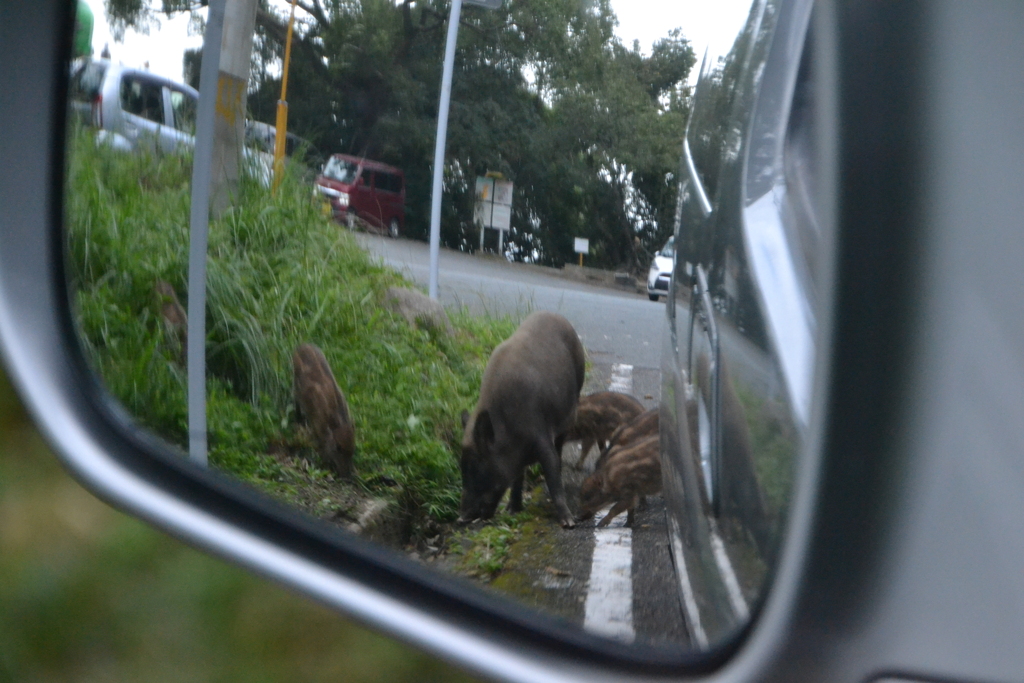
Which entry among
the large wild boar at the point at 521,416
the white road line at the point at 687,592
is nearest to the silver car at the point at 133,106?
the large wild boar at the point at 521,416

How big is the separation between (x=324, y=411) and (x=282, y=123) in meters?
0.49

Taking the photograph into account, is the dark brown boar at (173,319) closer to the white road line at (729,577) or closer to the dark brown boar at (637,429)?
the dark brown boar at (637,429)

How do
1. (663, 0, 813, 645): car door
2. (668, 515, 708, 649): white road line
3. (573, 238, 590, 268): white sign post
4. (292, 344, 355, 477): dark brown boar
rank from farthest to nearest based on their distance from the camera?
(292, 344, 355, 477): dark brown boar → (573, 238, 590, 268): white sign post → (668, 515, 708, 649): white road line → (663, 0, 813, 645): car door

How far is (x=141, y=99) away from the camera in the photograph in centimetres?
189

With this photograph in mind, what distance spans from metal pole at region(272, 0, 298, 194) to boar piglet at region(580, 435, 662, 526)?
2.44ft

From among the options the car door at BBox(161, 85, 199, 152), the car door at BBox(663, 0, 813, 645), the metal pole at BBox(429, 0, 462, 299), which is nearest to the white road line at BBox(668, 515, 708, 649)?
the car door at BBox(663, 0, 813, 645)

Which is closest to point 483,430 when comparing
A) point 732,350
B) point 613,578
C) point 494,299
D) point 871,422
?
point 494,299

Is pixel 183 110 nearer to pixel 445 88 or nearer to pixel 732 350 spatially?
pixel 445 88

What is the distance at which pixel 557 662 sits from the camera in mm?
1266

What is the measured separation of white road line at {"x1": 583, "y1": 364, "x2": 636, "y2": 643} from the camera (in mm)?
1294

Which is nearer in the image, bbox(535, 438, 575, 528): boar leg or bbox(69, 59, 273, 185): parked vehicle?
bbox(535, 438, 575, 528): boar leg

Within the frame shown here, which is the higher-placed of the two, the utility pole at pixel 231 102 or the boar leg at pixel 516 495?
the utility pole at pixel 231 102

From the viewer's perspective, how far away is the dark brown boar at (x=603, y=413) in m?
1.54

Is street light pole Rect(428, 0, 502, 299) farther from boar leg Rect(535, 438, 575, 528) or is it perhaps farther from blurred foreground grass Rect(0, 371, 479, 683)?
blurred foreground grass Rect(0, 371, 479, 683)
